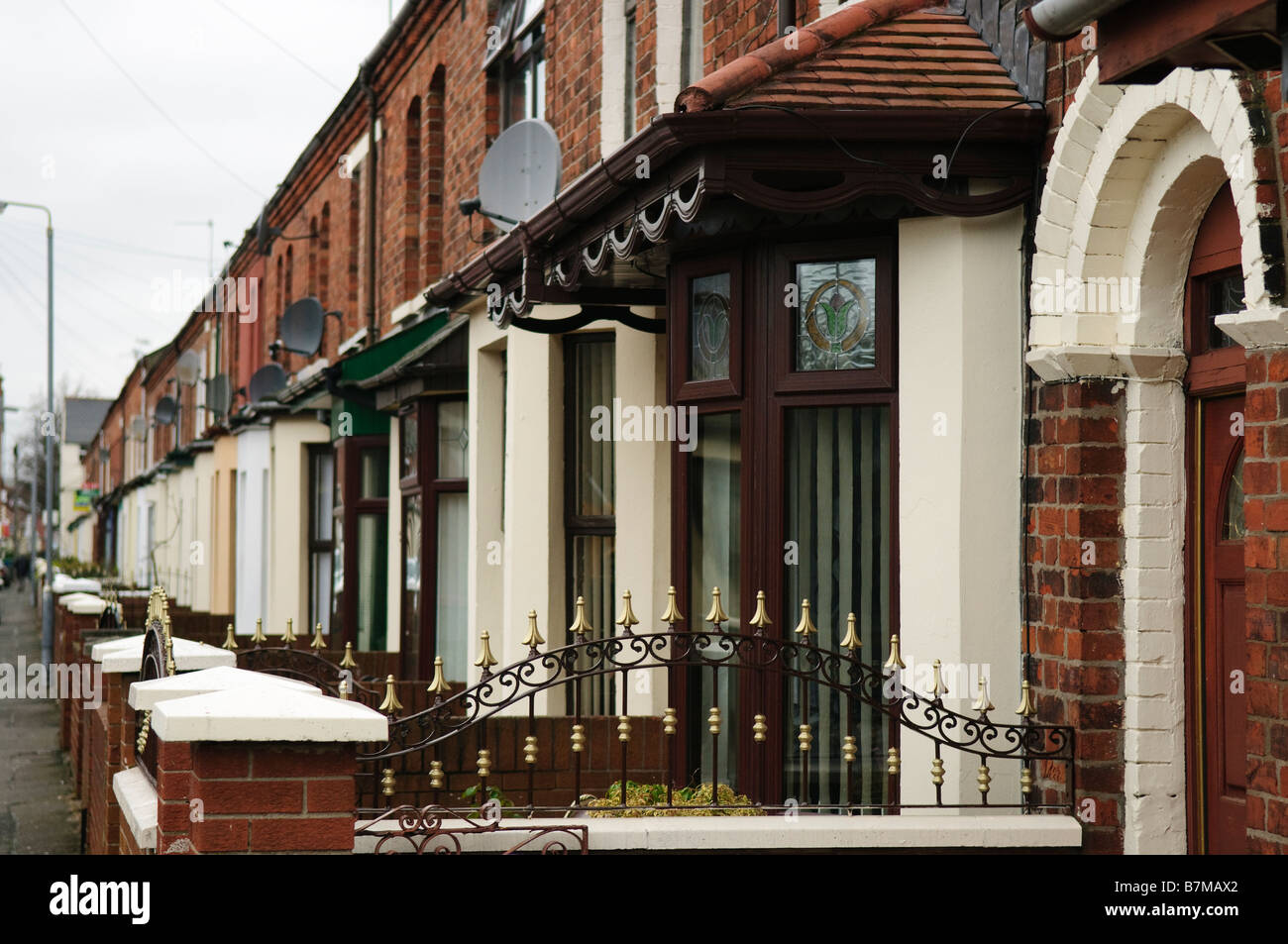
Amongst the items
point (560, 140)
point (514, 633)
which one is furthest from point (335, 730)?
point (560, 140)

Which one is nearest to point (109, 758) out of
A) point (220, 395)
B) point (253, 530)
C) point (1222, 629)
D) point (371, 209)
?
point (1222, 629)

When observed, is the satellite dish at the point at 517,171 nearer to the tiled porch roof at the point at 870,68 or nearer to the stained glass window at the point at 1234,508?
the tiled porch roof at the point at 870,68

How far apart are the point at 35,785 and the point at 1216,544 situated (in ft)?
36.6

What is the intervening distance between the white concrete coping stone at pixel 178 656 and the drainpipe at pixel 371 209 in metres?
10.2

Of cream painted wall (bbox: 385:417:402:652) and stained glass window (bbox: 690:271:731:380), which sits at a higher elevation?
stained glass window (bbox: 690:271:731:380)

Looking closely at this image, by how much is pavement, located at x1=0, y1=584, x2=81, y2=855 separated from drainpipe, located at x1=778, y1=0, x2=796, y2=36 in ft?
22.0

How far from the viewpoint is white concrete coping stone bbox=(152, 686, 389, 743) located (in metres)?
4.32

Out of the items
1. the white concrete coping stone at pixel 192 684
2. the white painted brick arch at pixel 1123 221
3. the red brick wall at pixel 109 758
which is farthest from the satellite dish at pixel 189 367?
the white painted brick arch at pixel 1123 221

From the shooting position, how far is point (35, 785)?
13.9 metres

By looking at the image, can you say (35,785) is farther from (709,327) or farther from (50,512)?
(50,512)

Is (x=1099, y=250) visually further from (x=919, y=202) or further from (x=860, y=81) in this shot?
(x=860, y=81)

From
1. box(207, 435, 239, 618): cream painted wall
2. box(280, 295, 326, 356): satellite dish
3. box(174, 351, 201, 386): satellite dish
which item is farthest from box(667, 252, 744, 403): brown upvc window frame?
box(174, 351, 201, 386): satellite dish

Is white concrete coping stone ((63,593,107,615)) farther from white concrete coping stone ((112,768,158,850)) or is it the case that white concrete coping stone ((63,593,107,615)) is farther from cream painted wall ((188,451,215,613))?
cream painted wall ((188,451,215,613))

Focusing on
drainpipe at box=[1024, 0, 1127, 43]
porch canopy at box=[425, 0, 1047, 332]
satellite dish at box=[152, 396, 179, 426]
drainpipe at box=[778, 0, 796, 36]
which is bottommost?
drainpipe at box=[1024, 0, 1127, 43]
